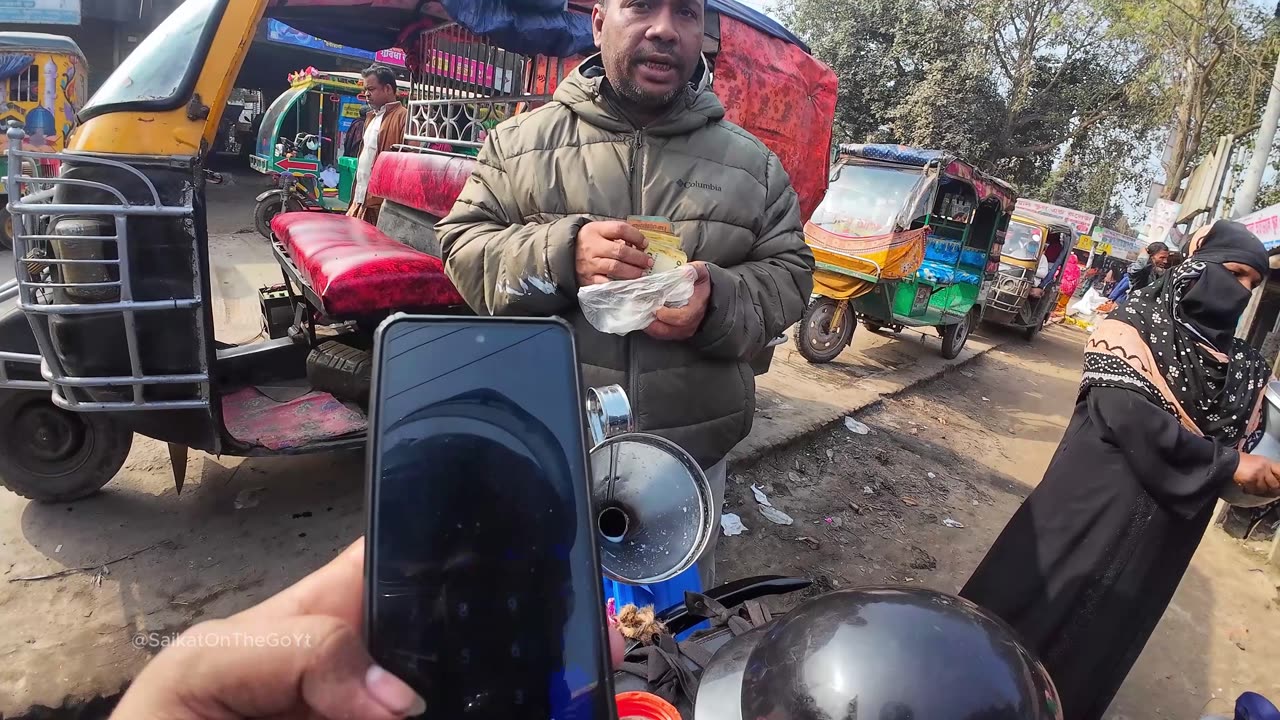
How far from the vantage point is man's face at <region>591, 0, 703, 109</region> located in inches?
65.7

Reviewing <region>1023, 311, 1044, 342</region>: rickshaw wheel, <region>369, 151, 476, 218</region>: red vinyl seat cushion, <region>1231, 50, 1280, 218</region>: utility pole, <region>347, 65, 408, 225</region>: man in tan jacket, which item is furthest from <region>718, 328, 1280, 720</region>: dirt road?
<region>1023, 311, 1044, 342</region>: rickshaw wheel

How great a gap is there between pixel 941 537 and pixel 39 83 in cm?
1240

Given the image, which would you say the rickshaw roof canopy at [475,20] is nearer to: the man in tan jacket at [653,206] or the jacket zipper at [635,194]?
the man in tan jacket at [653,206]

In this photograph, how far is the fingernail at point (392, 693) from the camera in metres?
0.60

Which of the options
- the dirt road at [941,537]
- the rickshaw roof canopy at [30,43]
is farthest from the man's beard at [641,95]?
the rickshaw roof canopy at [30,43]

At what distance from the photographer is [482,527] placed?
69cm

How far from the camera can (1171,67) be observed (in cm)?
1636

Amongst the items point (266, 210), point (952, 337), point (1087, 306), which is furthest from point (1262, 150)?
point (266, 210)

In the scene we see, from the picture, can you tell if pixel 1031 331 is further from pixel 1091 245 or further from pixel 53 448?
pixel 53 448

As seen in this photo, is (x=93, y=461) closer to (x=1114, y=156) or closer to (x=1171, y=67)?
(x=1171, y=67)

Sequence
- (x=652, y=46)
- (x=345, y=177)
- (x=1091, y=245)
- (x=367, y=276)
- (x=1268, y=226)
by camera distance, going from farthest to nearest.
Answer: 1. (x=1091, y=245)
2. (x=345, y=177)
3. (x=1268, y=226)
4. (x=367, y=276)
5. (x=652, y=46)

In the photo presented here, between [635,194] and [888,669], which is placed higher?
[635,194]

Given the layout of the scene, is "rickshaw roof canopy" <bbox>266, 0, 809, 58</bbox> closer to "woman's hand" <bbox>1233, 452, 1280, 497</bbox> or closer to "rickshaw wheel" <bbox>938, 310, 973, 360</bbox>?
"woman's hand" <bbox>1233, 452, 1280, 497</bbox>

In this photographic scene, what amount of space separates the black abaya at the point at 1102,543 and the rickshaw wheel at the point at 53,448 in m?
3.85
